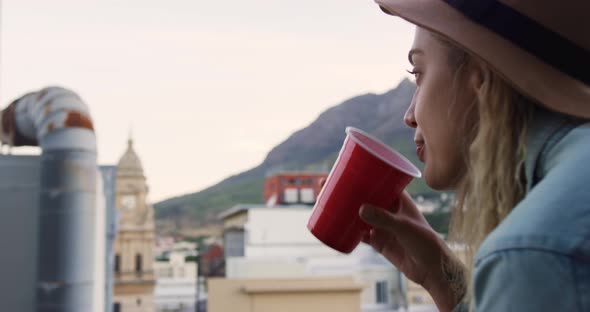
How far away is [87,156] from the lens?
506cm

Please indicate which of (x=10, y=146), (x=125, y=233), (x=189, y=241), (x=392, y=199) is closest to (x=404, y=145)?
(x=189, y=241)

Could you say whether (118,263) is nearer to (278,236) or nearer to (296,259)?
(278,236)

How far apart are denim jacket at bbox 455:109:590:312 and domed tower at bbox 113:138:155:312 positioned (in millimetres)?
31342

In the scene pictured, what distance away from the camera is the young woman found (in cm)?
43

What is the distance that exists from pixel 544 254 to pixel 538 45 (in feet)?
0.58

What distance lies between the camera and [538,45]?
53 cm

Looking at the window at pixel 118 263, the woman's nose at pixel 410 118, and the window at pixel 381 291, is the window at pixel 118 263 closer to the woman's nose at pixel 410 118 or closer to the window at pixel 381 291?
the window at pixel 381 291

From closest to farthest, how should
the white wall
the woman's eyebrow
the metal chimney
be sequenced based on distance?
the woman's eyebrow, the metal chimney, the white wall

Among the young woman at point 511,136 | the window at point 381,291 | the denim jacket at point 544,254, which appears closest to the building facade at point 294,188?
the window at point 381,291

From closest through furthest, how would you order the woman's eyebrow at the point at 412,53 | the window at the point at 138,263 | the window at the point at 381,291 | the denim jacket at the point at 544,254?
the denim jacket at the point at 544,254 < the woman's eyebrow at the point at 412,53 < the window at the point at 381,291 < the window at the point at 138,263

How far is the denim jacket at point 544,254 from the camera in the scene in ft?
1.38

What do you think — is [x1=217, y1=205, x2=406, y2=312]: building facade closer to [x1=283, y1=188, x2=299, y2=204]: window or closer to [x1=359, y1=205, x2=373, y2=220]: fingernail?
[x1=283, y1=188, x2=299, y2=204]: window

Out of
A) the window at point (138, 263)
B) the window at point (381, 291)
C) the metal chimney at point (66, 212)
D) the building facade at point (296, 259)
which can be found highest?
the metal chimney at point (66, 212)

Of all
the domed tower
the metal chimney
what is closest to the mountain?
the domed tower
